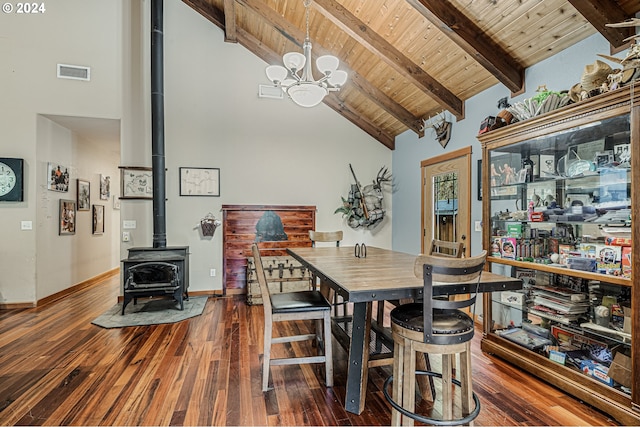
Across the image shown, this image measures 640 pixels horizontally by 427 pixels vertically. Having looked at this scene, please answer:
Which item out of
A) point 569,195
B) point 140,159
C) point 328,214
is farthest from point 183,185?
point 569,195

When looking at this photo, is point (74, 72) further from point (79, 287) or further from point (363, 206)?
point (363, 206)

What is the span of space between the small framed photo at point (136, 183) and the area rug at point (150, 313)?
152 centimetres

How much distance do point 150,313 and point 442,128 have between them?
14.5ft

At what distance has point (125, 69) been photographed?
14.5ft

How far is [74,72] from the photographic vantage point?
4.19 metres

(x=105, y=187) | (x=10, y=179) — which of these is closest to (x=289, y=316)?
(x=10, y=179)

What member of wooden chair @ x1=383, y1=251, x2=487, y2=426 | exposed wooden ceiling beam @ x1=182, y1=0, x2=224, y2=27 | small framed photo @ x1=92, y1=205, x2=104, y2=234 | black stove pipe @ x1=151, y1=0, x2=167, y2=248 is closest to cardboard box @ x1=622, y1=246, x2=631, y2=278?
wooden chair @ x1=383, y1=251, x2=487, y2=426

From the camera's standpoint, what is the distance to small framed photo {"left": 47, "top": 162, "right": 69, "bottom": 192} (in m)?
4.31

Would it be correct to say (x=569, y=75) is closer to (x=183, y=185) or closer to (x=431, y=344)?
(x=431, y=344)

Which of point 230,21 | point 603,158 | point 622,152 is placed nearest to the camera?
point 622,152

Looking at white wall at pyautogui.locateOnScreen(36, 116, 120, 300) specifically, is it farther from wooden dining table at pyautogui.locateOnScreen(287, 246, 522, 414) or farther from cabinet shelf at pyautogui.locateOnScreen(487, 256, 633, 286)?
cabinet shelf at pyautogui.locateOnScreen(487, 256, 633, 286)

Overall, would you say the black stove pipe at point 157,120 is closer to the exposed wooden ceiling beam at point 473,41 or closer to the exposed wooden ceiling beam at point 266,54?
the exposed wooden ceiling beam at point 266,54

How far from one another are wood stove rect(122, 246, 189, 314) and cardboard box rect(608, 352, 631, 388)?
4135 mm

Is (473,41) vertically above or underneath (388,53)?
underneath
